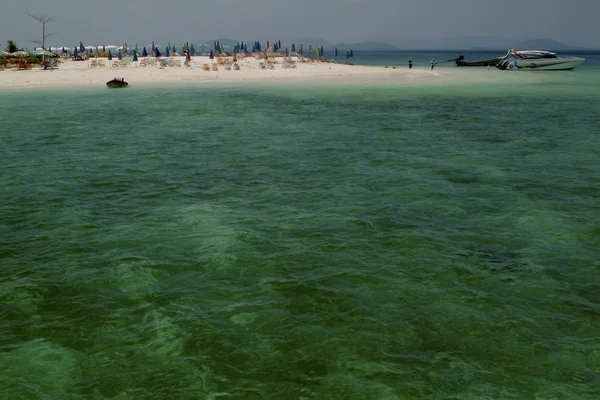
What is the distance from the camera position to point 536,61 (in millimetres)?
77188

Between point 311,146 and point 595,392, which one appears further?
point 311,146

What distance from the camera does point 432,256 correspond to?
1129cm

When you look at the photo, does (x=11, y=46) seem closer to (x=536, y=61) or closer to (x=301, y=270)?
(x=536, y=61)

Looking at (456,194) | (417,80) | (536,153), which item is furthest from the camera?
(417,80)

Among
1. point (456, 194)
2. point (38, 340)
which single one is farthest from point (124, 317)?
point (456, 194)

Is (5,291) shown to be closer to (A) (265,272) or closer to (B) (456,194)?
(A) (265,272)

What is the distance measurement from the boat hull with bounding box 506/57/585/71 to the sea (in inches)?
2371

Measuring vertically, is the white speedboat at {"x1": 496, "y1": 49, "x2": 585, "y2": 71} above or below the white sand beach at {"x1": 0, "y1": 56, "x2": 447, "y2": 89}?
above

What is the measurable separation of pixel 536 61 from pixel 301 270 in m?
79.8

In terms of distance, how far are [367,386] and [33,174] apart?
53.9 feet

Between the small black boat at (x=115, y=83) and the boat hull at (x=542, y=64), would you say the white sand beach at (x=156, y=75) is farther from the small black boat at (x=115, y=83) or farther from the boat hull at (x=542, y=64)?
the boat hull at (x=542, y=64)

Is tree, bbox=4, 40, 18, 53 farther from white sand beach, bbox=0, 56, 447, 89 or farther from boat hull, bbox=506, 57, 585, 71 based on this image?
boat hull, bbox=506, 57, 585, 71

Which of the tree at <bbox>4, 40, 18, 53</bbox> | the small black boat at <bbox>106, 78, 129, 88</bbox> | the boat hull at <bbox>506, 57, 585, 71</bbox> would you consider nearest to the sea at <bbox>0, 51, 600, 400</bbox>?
the small black boat at <bbox>106, 78, 129, 88</bbox>

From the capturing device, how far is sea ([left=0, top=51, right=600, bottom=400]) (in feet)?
24.2
